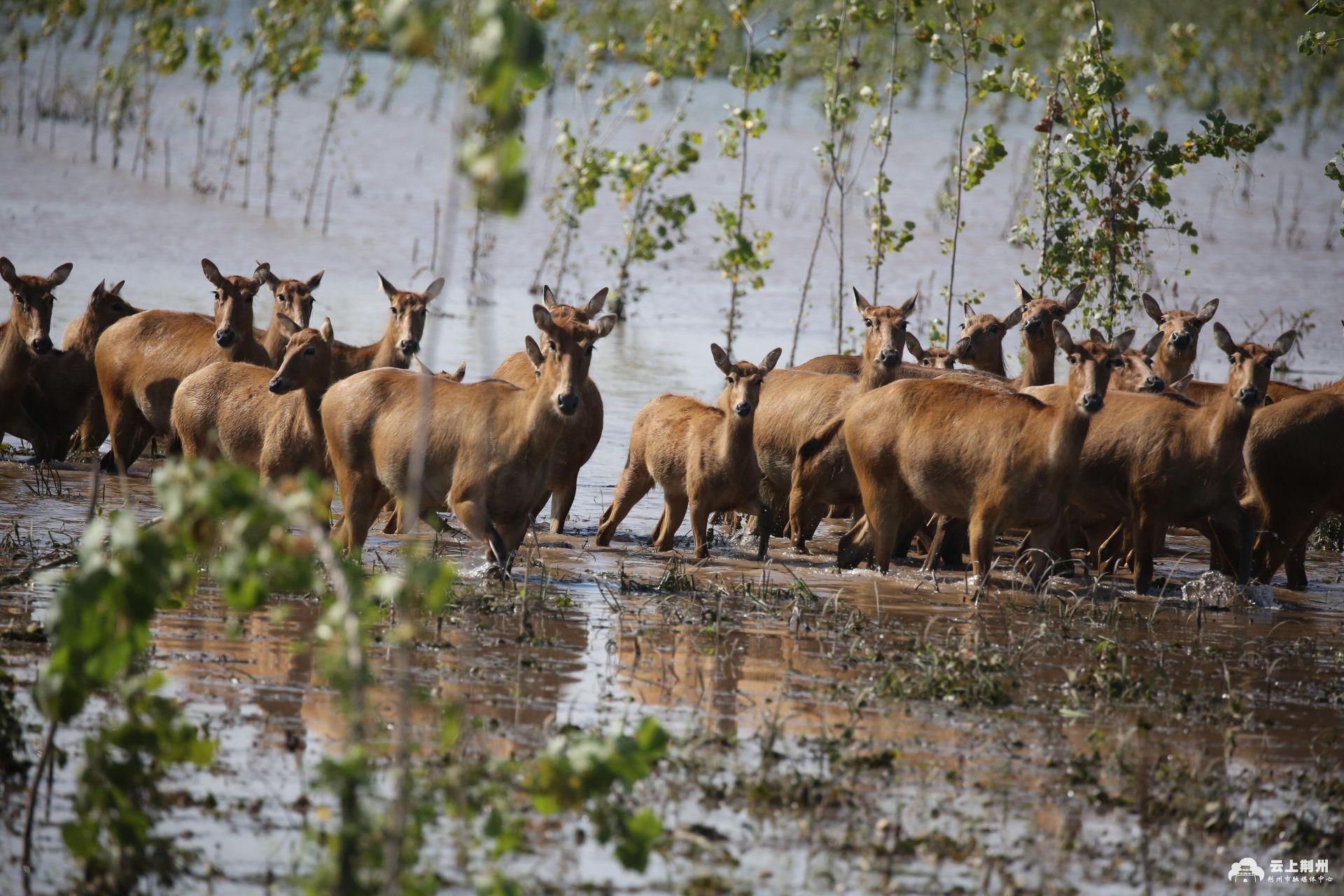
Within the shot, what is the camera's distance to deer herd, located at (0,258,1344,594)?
10.7 meters

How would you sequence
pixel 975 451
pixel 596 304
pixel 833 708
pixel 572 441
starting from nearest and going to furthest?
pixel 833 708
pixel 975 451
pixel 572 441
pixel 596 304

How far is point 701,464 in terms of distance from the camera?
12.4 m

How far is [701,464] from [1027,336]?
12.0 ft

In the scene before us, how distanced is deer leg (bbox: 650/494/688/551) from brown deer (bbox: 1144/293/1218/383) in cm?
454

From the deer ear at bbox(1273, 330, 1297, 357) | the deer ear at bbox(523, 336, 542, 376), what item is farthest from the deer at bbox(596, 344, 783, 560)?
the deer ear at bbox(1273, 330, 1297, 357)

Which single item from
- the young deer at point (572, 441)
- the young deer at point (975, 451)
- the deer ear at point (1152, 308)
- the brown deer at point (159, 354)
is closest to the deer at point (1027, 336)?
the deer ear at point (1152, 308)

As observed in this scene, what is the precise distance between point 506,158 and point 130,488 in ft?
32.1

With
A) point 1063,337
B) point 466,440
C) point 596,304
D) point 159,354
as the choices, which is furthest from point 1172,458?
point 159,354

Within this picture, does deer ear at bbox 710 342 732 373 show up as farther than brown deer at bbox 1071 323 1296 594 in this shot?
Yes

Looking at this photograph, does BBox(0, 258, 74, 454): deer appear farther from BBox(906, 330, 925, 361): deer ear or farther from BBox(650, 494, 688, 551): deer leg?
BBox(906, 330, 925, 361): deer ear

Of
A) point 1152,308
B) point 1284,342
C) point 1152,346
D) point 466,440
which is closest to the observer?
point 466,440

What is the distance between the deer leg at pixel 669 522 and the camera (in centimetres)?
1252

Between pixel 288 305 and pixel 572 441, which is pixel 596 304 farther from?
pixel 288 305

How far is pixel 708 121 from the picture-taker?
4119 cm
